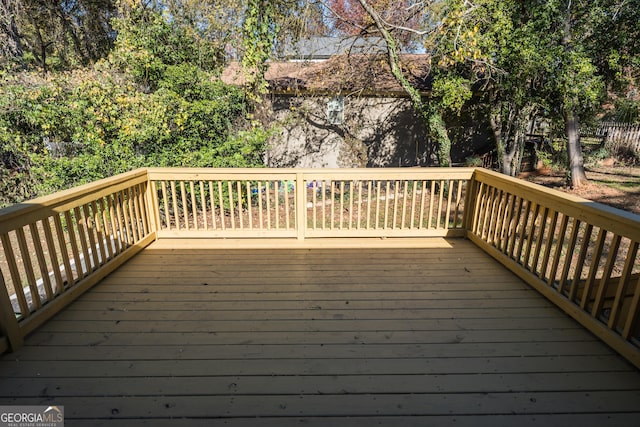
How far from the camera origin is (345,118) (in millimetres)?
9680

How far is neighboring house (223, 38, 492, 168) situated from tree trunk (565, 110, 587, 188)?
3033mm

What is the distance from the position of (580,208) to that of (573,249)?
29 cm

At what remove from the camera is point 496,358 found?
2098 millimetres

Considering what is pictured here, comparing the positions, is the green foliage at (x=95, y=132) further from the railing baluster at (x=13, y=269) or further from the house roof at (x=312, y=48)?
the railing baluster at (x=13, y=269)

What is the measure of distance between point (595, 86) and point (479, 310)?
557 centimetres

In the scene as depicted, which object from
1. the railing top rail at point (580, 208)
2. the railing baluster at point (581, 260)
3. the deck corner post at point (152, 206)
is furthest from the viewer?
the deck corner post at point (152, 206)

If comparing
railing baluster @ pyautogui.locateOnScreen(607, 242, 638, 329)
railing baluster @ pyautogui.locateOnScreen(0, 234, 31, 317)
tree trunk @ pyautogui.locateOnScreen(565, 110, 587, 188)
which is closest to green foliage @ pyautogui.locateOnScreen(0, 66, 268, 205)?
railing baluster @ pyautogui.locateOnScreen(0, 234, 31, 317)

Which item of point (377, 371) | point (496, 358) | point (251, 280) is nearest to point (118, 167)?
point (251, 280)

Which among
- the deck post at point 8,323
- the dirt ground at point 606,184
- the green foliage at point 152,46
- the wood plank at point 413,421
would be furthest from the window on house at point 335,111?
the wood plank at point 413,421

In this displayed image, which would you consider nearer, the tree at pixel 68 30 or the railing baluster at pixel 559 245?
the railing baluster at pixel 559 245

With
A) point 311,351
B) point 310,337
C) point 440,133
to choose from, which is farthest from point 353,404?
point 440,133

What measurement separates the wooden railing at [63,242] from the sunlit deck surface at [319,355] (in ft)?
0.40

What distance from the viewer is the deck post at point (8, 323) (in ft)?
6.78

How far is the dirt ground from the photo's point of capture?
6.72 metres
